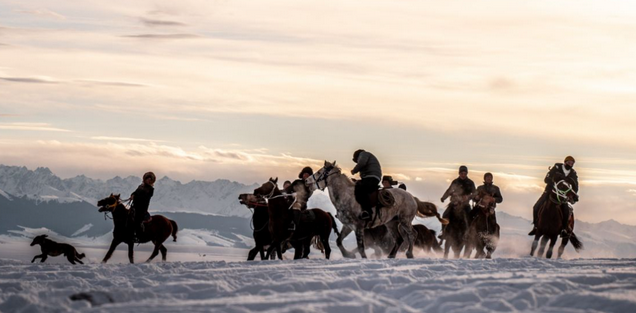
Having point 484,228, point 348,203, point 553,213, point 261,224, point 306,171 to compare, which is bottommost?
point 261,224

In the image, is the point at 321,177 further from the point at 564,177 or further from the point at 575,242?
the point at 575,242

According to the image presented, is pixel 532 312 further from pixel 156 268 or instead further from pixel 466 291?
pixel 156 268

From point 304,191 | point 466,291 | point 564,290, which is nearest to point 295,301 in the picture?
point 466,291

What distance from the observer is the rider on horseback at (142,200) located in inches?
878

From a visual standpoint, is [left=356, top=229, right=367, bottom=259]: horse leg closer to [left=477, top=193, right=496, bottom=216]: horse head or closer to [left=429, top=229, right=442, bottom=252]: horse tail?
[left=477, top=193, right=496, bottom=216]: horse head

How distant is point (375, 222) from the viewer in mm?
23219

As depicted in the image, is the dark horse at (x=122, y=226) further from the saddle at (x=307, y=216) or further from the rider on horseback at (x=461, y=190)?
the rider on horseback at (x=461, y=190)

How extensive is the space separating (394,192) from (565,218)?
459 cm

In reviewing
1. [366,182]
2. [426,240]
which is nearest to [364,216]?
[366,182]

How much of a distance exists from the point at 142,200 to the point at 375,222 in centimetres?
545

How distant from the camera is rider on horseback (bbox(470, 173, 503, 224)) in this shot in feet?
84.3

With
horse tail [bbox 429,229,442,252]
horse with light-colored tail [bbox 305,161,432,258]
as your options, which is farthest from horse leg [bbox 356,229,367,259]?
horse tail [bbox 429,229,442,252]

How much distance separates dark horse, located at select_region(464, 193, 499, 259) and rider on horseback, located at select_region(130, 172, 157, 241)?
8.49m

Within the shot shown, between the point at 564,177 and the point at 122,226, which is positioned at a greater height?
the point at 564,177
